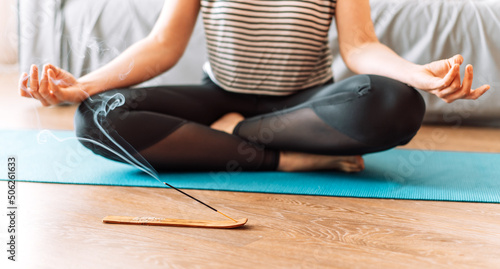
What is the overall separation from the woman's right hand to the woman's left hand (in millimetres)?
614

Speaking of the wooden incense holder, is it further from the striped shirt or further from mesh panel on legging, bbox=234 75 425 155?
the striped shirt

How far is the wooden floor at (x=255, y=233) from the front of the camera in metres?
0.60

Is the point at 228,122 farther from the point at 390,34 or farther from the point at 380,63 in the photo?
the point at 390,34

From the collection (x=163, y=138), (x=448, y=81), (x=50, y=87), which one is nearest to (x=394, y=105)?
(x=448, y=81)

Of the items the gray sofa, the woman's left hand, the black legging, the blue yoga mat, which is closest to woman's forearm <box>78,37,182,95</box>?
the black legging

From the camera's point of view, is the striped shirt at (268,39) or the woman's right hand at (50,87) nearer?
the woman's right hand at (50,87)

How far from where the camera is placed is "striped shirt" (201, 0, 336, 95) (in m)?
1.09

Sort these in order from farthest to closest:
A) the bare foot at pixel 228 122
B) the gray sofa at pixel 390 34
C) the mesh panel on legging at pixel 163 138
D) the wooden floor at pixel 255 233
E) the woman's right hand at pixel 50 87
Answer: the gray sofa at pixel 390 34
the bare foot at pixel 228 122
the mesh panel on legging at pixel 163 138
the woman's right hand at pixel 50 87
the wooden floor at pixel 255 233

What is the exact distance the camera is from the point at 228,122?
1147mm

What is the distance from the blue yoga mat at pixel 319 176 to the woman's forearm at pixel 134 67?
0.14m

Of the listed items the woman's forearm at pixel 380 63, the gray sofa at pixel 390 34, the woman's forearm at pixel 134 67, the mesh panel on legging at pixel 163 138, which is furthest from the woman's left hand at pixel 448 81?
the gray sofa at pixel 390 34

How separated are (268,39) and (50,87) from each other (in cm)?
46

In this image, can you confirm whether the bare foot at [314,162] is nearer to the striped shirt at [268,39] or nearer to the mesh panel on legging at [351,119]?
the mesh panel on legging at [351,119]

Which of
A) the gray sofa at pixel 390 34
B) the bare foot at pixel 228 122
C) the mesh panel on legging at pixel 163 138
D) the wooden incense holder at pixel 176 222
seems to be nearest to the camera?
the wooden incense holder at pixel 176 222
